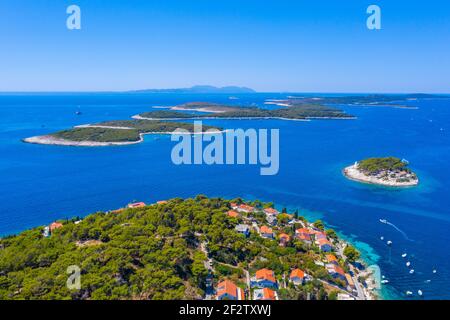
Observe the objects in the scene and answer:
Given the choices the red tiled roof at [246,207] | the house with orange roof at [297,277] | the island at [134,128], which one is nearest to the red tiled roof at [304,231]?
the red tiled roof at [246,207]

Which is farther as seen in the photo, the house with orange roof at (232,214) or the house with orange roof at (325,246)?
the house with orange roof at (232,214)

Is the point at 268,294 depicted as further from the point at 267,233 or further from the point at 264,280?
the point at 267,233

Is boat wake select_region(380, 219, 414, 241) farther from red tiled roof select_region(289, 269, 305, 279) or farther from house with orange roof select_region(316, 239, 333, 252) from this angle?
A: red tiled roof select_region(289, 269, 305, 279)

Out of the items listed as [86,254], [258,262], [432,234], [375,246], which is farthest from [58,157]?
[432,234]

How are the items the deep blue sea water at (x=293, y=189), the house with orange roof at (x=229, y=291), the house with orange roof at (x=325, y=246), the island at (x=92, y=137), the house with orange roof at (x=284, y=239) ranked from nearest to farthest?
the house with orange roof at (x=229, y=291) < the house with orange roof at (x=284, y=239) < the house with orange roof at (x=325, y=246) < the deep blue sea water at (x=293, y=189) < the island at (x=92, y=137)

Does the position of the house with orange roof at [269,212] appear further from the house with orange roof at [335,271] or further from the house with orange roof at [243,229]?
the house with orange roof at [335,271]

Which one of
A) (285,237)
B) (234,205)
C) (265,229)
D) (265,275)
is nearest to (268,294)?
(265,275)
